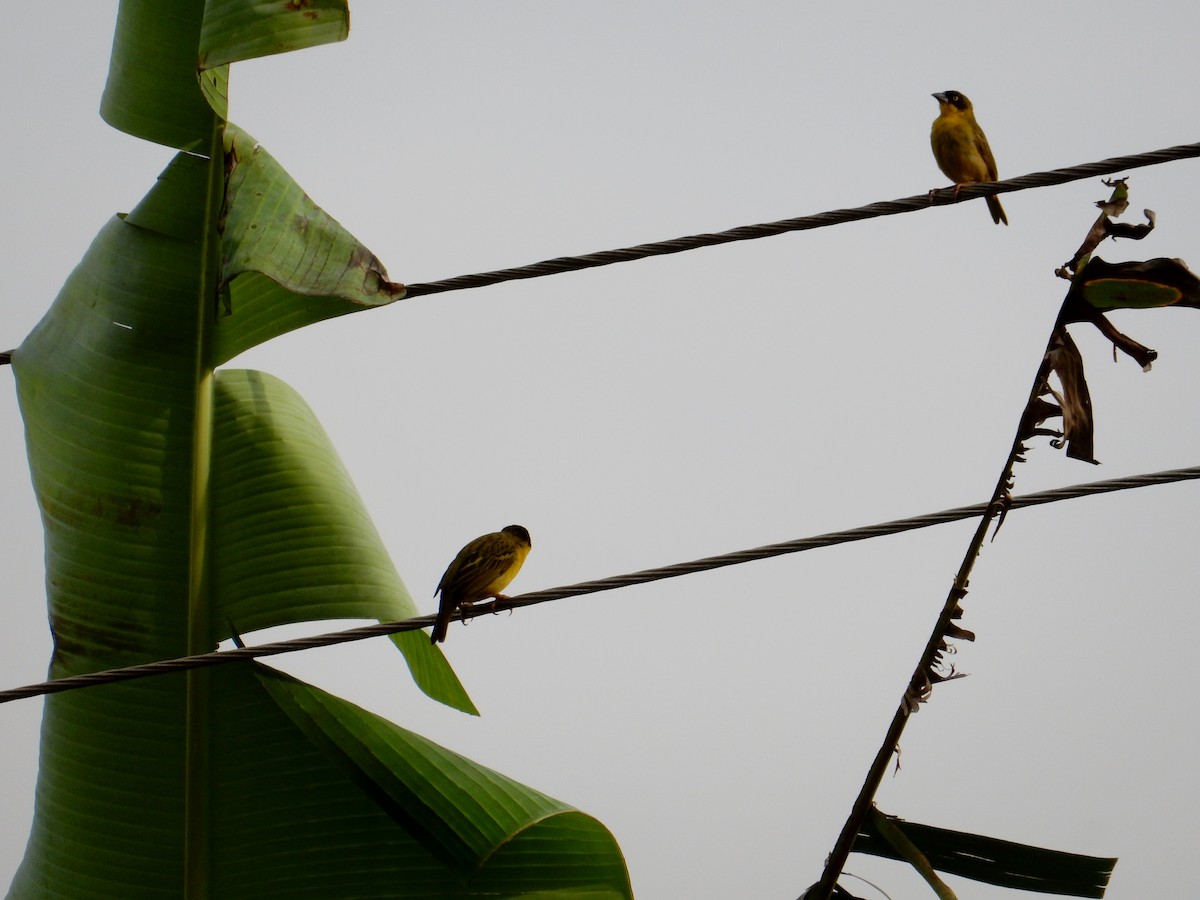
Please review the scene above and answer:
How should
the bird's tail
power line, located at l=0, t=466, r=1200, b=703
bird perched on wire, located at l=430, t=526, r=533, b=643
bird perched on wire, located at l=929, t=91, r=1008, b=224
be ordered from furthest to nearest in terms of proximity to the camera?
the bird's tail, bird perched on wire, located at l=929, t=91, r=1008, b=224, bird perched on wire, located at l=430, t=526, r=533, b=643, power line, located at l=0, t=466, r=1200, b=703

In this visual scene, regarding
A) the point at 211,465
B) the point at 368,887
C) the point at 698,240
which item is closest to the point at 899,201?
the point at 698,240

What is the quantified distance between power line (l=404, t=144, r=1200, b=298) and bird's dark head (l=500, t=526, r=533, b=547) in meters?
1.28

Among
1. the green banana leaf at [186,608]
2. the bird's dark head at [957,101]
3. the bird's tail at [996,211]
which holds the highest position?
the bird's dark head at [957,101]

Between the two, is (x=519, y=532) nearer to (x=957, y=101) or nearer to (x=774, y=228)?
(x=774, y=228)

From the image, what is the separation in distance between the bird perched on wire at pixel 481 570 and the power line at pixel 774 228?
1.11 meters

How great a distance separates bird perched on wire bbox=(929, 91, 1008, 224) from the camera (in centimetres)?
574

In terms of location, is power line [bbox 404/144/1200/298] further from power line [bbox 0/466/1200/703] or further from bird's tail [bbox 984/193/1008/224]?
bird's tail [bbox 984/193/1008/224]

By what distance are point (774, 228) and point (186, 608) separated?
188cm

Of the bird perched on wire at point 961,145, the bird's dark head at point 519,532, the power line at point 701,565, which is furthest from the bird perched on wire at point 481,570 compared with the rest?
the bird perched on wire at point 961,145

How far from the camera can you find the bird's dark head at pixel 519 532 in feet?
14.7

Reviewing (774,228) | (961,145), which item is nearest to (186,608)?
(774,228)

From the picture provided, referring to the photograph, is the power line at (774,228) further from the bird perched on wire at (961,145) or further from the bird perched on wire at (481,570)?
the bird perched on wire at (961,145)

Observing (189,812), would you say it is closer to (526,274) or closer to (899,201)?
(526,274)

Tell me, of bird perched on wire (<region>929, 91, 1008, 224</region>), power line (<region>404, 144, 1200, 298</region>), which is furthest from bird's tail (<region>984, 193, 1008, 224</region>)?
power line (<region>404, 144, 1200, 298</region>)
